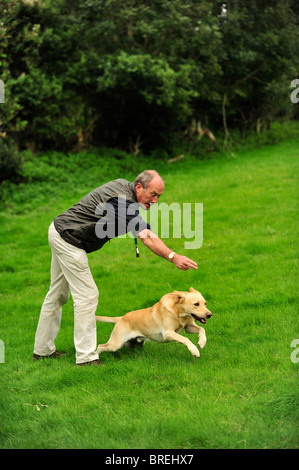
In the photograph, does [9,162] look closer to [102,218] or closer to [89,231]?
[89,231]

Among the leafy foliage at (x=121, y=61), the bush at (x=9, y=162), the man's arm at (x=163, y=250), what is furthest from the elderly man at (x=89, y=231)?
the leafy foliage at (x=121, y=61)

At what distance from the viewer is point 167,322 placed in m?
6.31

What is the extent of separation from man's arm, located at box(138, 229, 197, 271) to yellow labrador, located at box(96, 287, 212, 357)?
683 millimetres

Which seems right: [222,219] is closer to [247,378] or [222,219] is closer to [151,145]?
[247,378]

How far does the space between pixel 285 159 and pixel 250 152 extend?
454 cm

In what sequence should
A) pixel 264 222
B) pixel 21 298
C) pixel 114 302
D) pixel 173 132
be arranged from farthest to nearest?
1. pixel 173 132
2. pixel 264 222
3. pixel 21 298
4. pixel 114 302

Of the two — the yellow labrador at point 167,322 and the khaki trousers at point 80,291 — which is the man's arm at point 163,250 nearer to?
the yellow labrador at point 167,322

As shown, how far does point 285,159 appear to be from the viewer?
22.1 meters

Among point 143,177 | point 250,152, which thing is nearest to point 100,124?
point 250,152

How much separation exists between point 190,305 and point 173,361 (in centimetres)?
70

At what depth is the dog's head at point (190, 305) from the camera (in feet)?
20.0

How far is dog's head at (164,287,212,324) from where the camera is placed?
6.09 metres

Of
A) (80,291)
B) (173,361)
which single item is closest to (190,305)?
A: (173,361)

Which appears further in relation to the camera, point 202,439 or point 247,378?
point 247,378
